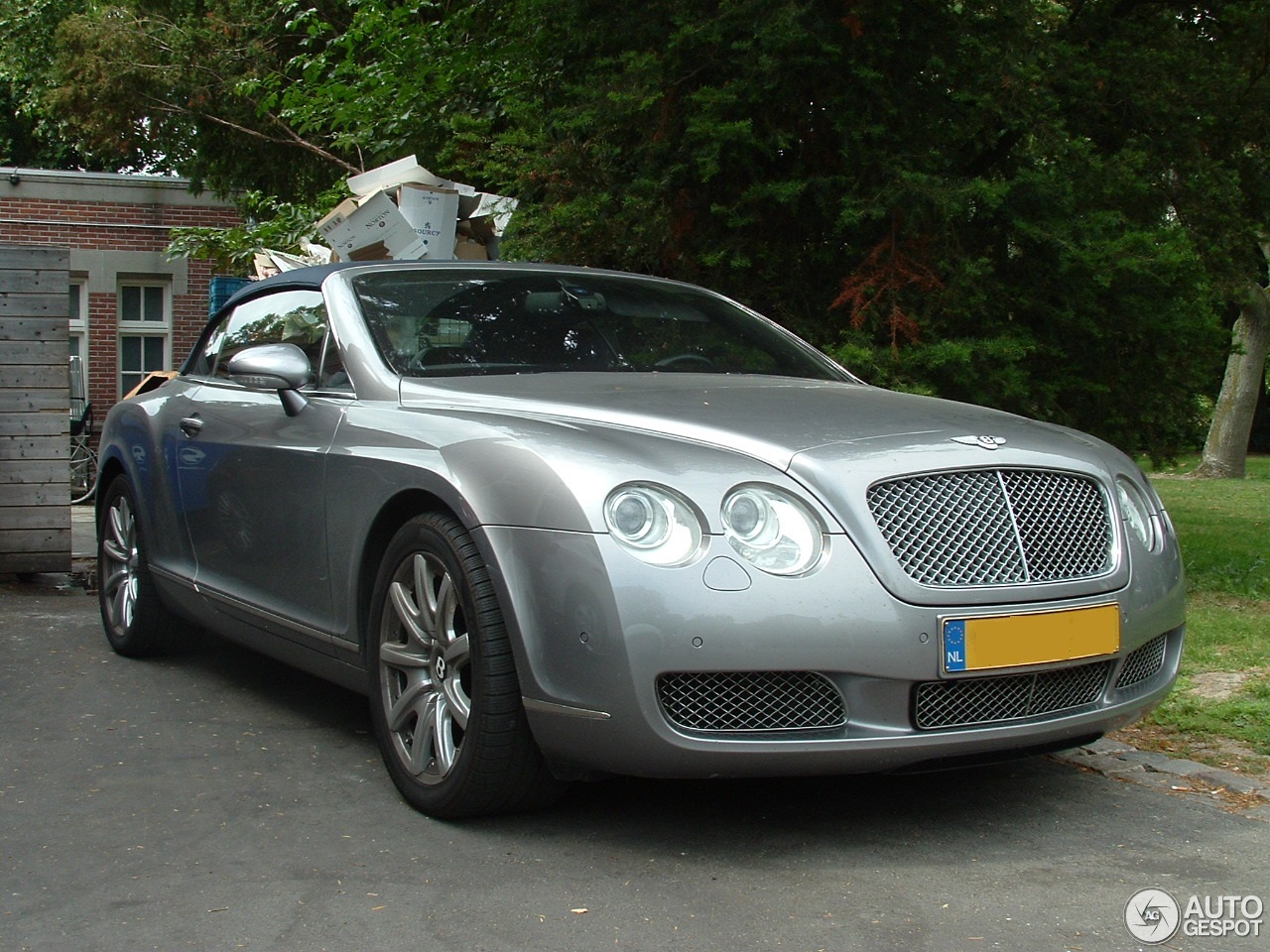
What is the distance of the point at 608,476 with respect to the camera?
3.45 meters

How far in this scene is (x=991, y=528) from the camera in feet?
11.7

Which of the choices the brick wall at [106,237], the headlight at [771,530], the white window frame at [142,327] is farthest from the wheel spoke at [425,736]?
the white window frame at [142,327]

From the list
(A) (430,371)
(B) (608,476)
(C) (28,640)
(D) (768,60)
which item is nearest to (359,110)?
(D) (768,60)

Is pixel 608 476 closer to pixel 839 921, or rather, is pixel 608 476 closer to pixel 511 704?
pixel 511 704

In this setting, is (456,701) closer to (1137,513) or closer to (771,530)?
(771,530)

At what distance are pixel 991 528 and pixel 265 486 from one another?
2339 millimetres

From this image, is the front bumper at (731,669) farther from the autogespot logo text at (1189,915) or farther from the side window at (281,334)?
the side window at (281,334)

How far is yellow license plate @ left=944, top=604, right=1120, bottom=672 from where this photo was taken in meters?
3.40

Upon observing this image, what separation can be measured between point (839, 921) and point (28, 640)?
4533mm

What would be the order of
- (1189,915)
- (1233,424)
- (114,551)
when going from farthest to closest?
1. (1233,424)
2. (114,551)
3. (1189,915)

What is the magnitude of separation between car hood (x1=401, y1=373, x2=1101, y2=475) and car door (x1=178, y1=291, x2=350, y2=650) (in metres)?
0.46

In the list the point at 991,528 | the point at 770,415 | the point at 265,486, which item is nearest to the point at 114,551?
the point at 265,486

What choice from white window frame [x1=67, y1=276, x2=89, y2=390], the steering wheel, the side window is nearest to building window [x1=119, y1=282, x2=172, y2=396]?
white window frame [x1=67, y1=276, x2=89, y2=390]

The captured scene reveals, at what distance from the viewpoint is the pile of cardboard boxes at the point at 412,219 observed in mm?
10172
